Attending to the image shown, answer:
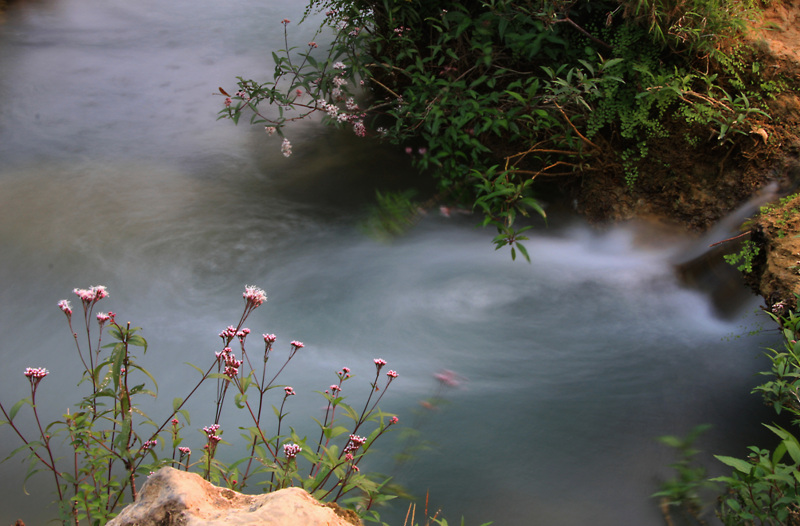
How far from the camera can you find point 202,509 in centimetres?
137

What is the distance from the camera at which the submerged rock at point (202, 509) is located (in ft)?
4.32

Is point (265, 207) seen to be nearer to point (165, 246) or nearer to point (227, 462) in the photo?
point (165, 246)

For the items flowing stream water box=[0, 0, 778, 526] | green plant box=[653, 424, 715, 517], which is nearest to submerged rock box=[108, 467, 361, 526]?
flowing stream water box=[0, 0, 778, 526]

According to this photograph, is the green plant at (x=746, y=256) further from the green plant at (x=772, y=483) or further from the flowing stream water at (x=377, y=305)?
the green plant at (x=772, y=483)

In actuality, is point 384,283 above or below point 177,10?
below

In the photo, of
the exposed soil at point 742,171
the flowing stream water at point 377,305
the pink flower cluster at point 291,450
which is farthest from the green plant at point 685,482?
the pink flower cluster at point 291,450

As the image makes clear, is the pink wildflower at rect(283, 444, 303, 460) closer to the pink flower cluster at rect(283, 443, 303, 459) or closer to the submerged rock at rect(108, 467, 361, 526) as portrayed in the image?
the pink flower cluster at rect(283, 443, 303, 459)

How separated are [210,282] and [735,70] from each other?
3.44 meters

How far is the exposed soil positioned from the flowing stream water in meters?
0.21

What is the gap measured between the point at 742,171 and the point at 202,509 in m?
3.46

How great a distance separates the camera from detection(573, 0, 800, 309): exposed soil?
3.11 m

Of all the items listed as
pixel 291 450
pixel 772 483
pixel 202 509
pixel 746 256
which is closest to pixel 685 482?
pixel 772 483

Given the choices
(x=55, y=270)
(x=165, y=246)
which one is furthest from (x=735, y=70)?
(x=55, y=270)

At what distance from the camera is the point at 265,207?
4328 millimetres
